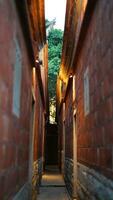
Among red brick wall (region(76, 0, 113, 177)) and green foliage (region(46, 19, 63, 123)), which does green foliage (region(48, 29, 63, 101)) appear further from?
red brick wall (region(76, 0, 113, 177))

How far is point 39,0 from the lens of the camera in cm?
521

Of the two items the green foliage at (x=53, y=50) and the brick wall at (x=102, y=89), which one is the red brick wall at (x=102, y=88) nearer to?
the brick wall at (x=102, y=89)

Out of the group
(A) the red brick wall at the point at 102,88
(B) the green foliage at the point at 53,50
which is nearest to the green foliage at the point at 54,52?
(B) the green foliage at the point at 53,50

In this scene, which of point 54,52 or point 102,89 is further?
point 54,52

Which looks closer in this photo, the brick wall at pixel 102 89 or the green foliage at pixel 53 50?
the brick wall at pixel 102 89

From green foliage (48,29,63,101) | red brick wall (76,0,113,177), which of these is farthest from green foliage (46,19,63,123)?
red brick wall (76,0,113,177)

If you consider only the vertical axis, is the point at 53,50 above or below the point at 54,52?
above

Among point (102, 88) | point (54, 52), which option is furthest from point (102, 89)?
point (54, 52)

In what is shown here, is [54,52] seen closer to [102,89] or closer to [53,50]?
[53,50]

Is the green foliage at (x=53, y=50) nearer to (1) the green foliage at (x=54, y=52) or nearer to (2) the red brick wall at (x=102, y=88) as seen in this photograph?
(1) the green foliage at (x=54, y=52)

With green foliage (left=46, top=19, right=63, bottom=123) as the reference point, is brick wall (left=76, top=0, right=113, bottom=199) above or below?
below

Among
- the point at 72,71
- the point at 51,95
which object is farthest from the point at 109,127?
the point at 51,95

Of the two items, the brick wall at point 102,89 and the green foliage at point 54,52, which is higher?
the green foliage at point 54,52

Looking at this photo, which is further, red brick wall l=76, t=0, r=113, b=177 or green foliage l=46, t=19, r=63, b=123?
green foliage l=46, t=19, r=63, b=123
